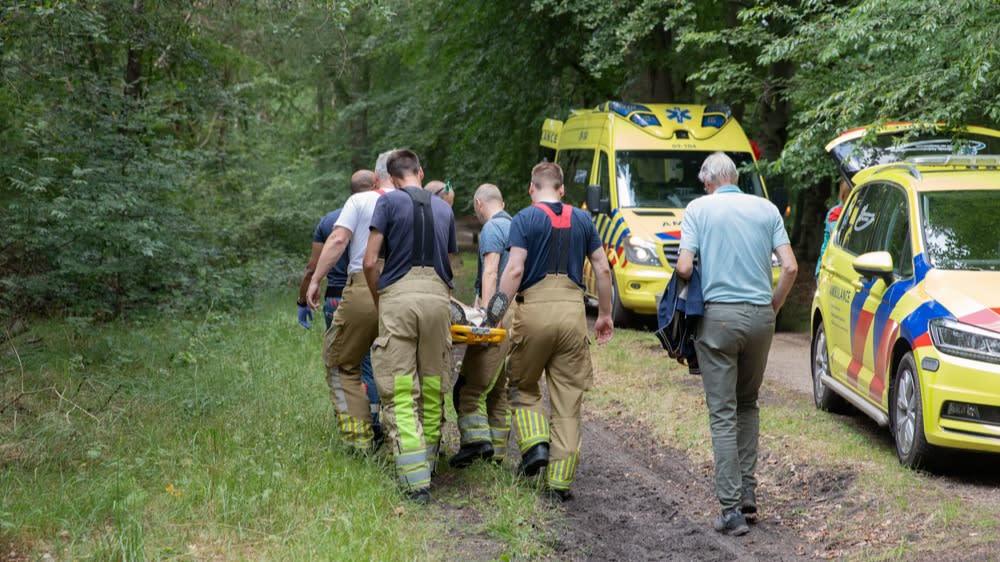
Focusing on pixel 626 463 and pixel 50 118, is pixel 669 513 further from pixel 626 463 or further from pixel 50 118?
pixel 50 118

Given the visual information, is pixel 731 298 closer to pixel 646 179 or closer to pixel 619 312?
pixel 619 312

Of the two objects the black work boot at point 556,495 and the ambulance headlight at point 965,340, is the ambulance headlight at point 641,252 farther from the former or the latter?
the black work boot at point 556,495

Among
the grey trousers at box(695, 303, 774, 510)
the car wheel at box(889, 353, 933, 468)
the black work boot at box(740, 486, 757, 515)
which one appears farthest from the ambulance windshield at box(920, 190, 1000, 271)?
the black work boot at box(740, 486, 757, 515)

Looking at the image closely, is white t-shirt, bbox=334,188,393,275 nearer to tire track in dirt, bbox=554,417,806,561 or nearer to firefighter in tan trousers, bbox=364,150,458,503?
firefighter in tan trousers, bbox=364,150,458,503

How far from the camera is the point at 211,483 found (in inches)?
242

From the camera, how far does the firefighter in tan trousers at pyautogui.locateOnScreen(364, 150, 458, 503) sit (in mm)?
6527

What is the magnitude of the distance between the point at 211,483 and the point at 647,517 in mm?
2524

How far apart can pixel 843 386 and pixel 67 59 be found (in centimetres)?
918

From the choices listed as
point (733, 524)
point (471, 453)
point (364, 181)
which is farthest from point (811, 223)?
point (733, 524)

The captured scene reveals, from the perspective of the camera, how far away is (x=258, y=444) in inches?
284

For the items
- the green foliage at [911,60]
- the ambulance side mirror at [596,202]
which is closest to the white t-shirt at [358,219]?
the green foliage at [911,60]

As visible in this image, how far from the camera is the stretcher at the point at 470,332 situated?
6785 mm

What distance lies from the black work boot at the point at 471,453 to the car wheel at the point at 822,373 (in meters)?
3.17

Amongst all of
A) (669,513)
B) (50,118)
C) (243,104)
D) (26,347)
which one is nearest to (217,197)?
(243,104)
